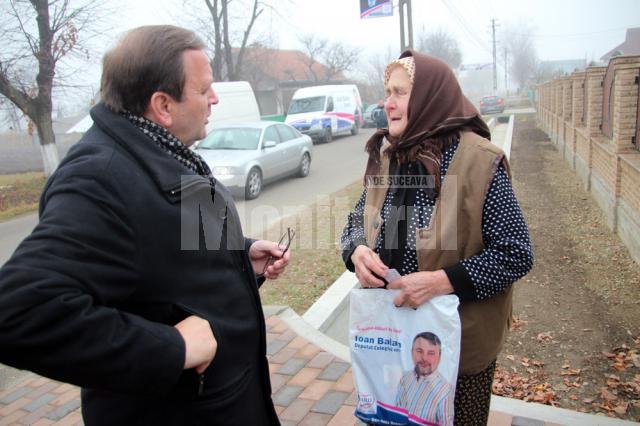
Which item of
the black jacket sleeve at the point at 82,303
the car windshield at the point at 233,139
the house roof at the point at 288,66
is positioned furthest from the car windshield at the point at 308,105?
the house roof at the point at 288,66

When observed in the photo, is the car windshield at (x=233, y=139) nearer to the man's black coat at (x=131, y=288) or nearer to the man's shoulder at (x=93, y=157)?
the man's black coat at (x=131, y=288)

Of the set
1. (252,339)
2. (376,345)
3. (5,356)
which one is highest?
(5,356)

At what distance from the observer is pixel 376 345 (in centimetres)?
189

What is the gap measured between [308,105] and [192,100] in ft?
73.0

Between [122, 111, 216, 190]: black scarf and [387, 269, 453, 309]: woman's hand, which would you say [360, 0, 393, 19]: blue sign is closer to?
[387, 269, 453, 309]: woman's hand

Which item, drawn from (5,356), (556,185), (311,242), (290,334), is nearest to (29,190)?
(311,242)

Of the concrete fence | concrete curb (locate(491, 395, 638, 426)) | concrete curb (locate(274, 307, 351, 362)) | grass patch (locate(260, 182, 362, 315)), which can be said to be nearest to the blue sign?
the concrete fence

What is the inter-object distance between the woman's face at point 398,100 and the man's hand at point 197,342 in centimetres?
115

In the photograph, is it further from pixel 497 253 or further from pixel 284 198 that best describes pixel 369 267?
pixel 284 198

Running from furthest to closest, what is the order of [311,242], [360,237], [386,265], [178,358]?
[311,242] < [360,237] < [386,265] < [178,358]

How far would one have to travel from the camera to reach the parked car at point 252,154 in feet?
33.5

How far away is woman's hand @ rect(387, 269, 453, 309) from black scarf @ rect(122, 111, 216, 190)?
79 cm

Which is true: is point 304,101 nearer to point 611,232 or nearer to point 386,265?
point 611,232

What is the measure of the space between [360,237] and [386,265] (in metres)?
0.23
